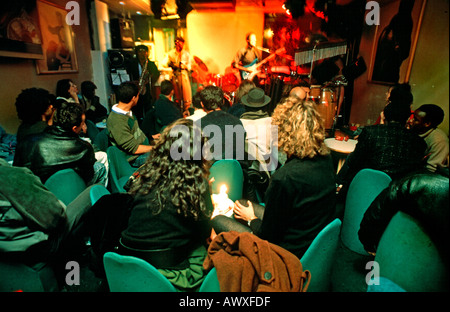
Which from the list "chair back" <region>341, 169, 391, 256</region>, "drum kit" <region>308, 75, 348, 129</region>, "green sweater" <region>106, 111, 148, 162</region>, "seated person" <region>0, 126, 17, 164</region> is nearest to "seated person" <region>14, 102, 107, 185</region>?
"green sweater" <region>106, 111, 148, 162</region>

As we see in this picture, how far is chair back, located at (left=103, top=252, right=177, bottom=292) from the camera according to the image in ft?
3.26

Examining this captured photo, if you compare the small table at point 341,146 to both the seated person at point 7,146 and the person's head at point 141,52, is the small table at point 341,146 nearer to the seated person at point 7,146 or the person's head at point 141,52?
the seated person at point 7,146

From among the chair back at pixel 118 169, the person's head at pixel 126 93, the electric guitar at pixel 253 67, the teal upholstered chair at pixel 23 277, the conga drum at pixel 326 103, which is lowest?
the teal upholstered chair at pixel 23 277

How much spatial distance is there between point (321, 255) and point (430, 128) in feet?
4.55

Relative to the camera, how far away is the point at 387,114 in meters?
1.99

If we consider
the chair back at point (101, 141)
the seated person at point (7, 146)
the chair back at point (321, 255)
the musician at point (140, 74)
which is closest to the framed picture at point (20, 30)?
the seated person at point (7, 146)

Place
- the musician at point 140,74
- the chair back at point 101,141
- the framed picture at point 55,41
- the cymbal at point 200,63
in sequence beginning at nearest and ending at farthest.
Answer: the chair back at point 101,141 < the framed picture at point 55,41 < the musician at point 140,74 < the cymbal at point 200,63

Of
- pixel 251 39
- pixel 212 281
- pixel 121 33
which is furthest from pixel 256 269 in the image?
pixel 121 33

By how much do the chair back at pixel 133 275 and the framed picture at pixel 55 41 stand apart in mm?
4636

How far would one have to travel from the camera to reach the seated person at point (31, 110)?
8.55 ft

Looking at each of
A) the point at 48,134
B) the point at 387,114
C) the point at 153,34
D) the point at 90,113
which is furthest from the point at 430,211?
the point at 153,34

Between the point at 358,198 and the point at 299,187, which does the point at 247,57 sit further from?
the point at 299,187

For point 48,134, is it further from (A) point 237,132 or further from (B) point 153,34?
(B) point 153,34

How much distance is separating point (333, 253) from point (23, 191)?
1.72 m
